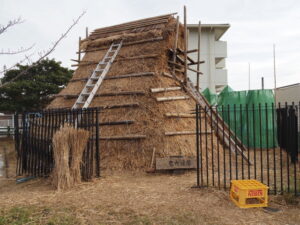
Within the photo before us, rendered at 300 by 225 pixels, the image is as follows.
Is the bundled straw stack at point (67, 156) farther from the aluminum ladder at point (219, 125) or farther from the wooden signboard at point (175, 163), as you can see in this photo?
the aluminum ladder at point (219, 125)

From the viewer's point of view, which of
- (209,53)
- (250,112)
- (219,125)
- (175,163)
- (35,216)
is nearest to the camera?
(35,216)

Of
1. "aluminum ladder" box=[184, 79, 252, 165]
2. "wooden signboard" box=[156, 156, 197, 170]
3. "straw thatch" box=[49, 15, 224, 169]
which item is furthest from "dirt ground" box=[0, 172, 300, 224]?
"aluminum ladder" box=[184, 79, 252, 165]

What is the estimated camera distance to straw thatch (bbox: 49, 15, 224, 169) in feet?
25.0

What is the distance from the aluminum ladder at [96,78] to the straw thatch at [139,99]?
0.18 metres

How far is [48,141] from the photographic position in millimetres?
7195

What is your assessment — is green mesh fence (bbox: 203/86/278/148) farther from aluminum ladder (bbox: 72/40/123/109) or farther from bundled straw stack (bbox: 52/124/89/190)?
bundled straw stack (bbox: 52/124/89/190)

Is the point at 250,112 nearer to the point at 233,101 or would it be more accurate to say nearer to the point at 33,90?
the point at 233,101

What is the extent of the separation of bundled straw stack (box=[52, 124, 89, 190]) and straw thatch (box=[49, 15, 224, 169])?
1476mm

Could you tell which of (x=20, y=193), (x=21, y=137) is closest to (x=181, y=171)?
(x=20, y=193)

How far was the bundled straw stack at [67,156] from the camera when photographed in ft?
19.4

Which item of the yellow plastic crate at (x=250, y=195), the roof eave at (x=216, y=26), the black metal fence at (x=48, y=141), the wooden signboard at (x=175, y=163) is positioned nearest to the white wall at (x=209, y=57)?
the roof eave at (x=216, y=26)

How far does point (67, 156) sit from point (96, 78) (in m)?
4.10

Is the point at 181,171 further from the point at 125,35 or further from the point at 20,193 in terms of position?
the point at 125,35

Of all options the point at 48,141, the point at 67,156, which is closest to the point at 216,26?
the point at 48,141
